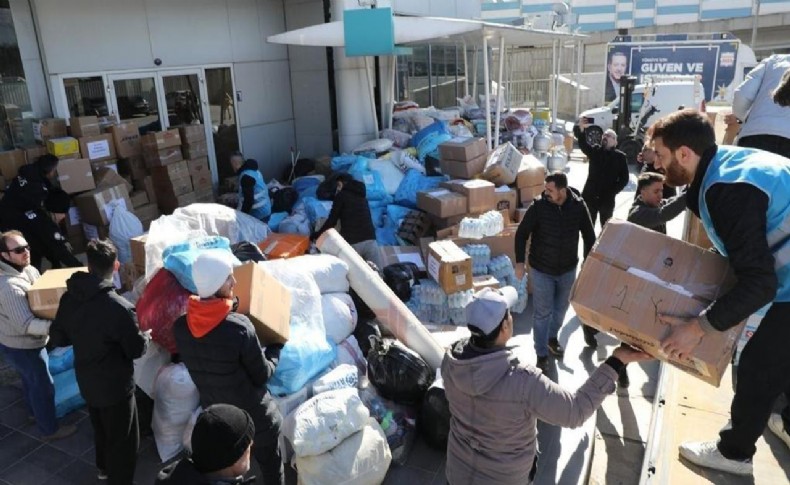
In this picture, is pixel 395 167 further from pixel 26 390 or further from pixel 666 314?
pixel 666 314

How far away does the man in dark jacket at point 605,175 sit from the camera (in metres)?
6.56

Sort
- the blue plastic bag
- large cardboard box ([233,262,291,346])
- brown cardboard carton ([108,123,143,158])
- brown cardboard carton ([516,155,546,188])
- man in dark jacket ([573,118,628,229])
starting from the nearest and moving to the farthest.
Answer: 1. large cardboard box ([233,262,291,346])
2. the blue plastic bag
3. man in dark jacket ([573,118,628,229])
4. brown cardboard carton ([108,123,143,158])
5. brown cardboard carton ([516,155,546,188])

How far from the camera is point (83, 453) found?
13.4 ft

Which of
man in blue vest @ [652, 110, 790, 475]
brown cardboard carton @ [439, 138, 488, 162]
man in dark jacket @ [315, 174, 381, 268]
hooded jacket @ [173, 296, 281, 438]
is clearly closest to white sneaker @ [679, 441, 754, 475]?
man in blue vest @ [652, 110, 790, 475]

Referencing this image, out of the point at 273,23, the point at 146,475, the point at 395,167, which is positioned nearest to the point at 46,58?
the point at 273,23

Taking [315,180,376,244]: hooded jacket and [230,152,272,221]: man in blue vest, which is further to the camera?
[230,152,272,221]: man in blue vest

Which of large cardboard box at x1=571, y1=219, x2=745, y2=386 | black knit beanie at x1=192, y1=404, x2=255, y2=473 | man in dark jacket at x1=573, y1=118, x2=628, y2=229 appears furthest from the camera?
man in dark jacket at x1=573, y1=118, x2=628, y2=229

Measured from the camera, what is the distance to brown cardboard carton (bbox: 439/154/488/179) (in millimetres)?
7762

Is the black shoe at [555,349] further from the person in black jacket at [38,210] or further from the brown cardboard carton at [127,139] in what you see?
the brown cardboard carton at [127,139]

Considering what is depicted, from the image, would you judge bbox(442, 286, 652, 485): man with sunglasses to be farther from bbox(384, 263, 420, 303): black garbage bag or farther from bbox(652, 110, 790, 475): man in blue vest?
bbox(384, 263, 420, 303): black garbage bag

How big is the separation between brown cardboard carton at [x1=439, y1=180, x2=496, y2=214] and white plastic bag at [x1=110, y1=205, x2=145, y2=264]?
3.78 metres

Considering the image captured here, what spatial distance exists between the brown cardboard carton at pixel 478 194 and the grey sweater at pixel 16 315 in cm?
459

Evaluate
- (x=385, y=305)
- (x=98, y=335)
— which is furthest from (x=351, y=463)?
(x=98, y=335)

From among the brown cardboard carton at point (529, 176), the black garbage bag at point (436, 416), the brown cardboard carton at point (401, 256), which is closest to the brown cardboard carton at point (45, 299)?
the black garbage bag at point (436, 416)
